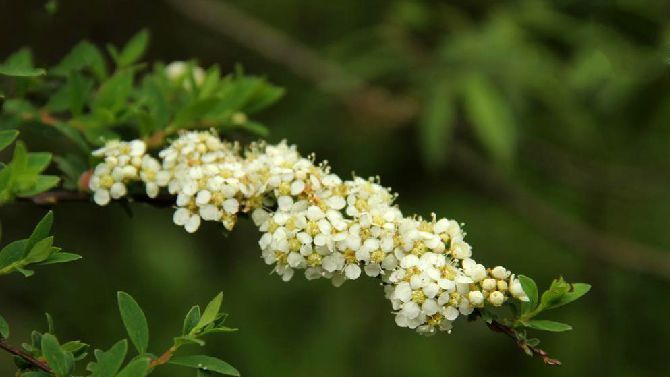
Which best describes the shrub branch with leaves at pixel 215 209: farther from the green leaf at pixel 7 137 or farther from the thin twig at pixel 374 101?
the thin twig at pixel 374 101

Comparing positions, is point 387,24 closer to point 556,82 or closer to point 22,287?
point 556,82

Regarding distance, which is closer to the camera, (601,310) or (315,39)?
(601,310)

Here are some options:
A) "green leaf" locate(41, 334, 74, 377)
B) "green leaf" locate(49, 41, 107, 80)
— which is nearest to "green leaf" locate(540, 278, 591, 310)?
"green leaf" locate(41, 334, 74, 377)

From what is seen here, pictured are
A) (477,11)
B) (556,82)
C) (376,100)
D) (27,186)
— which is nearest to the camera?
(27,186)

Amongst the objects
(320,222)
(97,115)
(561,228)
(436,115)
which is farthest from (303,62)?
(320,222)

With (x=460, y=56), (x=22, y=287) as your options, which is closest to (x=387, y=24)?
(x=460, y=56)

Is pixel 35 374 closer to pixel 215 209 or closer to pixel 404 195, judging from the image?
pixel 215 209
